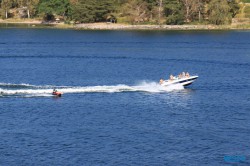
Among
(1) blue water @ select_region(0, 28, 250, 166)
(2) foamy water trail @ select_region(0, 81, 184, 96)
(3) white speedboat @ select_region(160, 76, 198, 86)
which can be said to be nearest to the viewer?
(1) blue water @ select_region(0, 28, 250, 166)

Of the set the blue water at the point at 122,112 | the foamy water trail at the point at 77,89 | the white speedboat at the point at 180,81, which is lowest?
the blue water at the point at 122,112

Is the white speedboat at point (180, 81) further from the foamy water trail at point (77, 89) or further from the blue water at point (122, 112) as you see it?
the blue water at point (122, 112)

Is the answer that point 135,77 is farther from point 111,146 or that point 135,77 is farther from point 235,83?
point 111,146

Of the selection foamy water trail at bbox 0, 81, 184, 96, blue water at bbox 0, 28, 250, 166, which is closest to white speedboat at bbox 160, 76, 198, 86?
foamy water trail at bbox 0, 81, 184, 96

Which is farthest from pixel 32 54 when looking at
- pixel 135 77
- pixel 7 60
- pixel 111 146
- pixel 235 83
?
pixel 111 146

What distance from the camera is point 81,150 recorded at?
63.1 metres

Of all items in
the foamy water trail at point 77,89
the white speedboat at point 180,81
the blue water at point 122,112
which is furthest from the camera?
the white speedboat at point 180,81

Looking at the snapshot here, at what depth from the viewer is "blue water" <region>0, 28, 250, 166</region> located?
6228 centimetres

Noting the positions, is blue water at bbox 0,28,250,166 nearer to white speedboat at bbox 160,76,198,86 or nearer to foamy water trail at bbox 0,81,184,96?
foamy water trail at bbox 0,81,184,96

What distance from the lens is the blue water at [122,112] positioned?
62281 mm

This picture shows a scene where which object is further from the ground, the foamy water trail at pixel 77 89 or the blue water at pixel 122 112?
the foamy water trail at pixel 77 89

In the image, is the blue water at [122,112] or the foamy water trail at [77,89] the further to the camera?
the foamy water trail at [77,89]

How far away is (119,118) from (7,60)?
213ft

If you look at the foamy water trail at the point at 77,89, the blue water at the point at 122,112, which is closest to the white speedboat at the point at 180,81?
the foamy water trail at the point at 77,89
